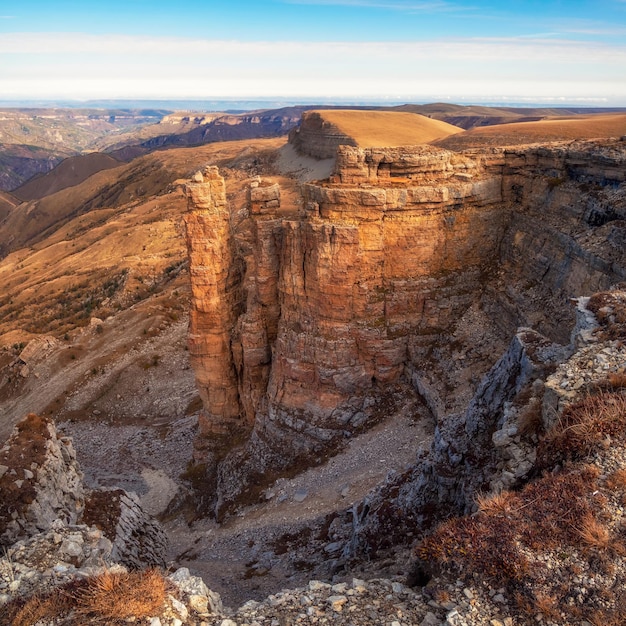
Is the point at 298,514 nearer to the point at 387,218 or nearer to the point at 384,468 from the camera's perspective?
the point at 384,468

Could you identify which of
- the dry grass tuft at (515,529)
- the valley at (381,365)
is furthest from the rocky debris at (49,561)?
the dry grass tuft at (515,529)

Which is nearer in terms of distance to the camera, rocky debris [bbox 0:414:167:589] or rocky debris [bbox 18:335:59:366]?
rocky debris [bbox 0:414:167:589]

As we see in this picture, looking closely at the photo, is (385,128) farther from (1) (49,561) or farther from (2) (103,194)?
(2) (103,194)

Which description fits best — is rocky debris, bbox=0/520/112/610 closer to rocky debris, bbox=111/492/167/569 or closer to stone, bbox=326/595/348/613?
rocky debris, bbox=111/492/167/569

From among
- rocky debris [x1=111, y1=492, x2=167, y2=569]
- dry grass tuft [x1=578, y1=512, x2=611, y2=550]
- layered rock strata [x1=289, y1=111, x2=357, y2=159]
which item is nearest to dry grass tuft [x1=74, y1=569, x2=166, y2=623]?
dry grass tuft [x1=578, y1=512, x2=611, y2=550]

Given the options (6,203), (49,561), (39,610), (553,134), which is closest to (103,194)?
(6,203)

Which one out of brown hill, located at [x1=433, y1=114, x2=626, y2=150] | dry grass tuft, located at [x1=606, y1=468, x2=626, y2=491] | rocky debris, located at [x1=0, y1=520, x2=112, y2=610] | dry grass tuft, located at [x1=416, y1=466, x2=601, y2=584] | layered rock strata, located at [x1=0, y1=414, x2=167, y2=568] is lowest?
layered rock strata, located at [x1=0, y1=414, x2=167, y2=568]
